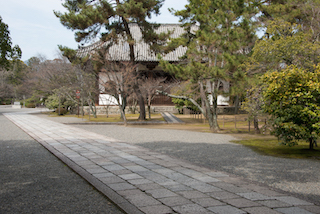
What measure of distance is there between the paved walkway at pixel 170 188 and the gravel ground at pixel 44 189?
0.54 feet

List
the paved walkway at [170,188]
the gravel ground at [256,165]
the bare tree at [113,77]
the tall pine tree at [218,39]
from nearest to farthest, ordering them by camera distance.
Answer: the paved walkway at [170,188]
the gravel ground at [256,165]
the tall pine tree at [218,39]
the bare tree at [113,77]

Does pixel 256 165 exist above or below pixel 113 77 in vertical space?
below

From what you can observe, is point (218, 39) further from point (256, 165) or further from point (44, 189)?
point (44, 189)

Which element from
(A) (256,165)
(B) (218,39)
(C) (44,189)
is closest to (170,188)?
(C) (44,189)

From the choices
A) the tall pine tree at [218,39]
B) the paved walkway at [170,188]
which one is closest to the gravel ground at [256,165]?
the paved walkway at [170,188]

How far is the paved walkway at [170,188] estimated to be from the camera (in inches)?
131

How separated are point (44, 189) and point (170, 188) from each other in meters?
1.79

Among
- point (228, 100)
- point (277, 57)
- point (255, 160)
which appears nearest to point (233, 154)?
point (255, 160)

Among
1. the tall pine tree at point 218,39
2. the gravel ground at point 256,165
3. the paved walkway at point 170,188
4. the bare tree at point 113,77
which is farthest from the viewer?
the bare tree at point 113,77

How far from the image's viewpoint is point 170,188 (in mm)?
4070

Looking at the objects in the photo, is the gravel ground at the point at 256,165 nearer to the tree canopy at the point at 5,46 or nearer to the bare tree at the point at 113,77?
the tree canopy at the point at 5,46

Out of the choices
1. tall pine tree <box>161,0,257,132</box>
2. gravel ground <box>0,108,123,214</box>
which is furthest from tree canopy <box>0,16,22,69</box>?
tall pine tree <box>161,0,257,132</box>

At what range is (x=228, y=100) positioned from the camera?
23.0 m

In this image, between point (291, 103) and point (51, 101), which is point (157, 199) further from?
point (51, 101)
